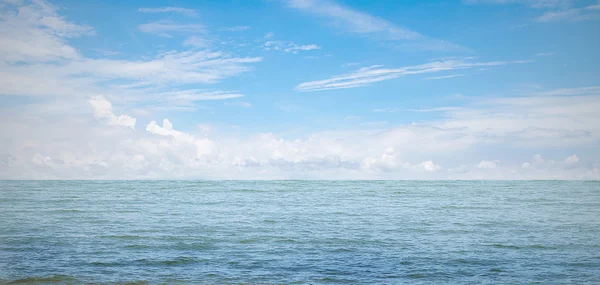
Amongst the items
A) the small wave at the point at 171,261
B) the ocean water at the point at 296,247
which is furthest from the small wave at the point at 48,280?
the small wave at the point at 171,261

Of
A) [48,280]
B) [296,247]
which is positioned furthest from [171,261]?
[296,247]

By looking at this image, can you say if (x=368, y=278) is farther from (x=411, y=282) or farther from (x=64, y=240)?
(x=64, y=240)

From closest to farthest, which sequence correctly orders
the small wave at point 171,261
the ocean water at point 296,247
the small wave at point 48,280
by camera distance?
the small wave at point 48,280 < the ocean water at point 296,247 < the small wave at point 171,261

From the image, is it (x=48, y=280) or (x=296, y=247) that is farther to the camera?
(x=296, y=247)

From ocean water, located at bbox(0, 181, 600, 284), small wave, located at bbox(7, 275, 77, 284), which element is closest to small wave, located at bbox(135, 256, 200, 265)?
ocean water, located at bbox(0, 181, 600, 284)

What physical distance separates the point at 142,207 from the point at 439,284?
1549 inches

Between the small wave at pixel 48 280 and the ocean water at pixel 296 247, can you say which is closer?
the small wave at pixel 48 280

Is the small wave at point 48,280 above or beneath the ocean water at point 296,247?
above

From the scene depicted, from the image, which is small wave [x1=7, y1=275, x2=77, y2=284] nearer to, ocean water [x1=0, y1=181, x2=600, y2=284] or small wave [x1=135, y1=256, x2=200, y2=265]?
ocean water [x1=0, y1=181, x2=600, y2=284]

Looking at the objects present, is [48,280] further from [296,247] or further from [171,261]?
[296,247]

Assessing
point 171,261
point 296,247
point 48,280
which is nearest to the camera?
point 48,280

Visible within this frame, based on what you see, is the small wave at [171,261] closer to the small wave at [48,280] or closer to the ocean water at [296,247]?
the ocean water at [296,247]

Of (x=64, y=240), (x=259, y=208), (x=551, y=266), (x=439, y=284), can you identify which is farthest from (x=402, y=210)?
(x=64, y=240)

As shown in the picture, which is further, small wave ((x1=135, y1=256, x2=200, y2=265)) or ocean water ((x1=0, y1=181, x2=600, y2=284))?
small wave ((x1=135, y1=256, x2=200, y2=265))
